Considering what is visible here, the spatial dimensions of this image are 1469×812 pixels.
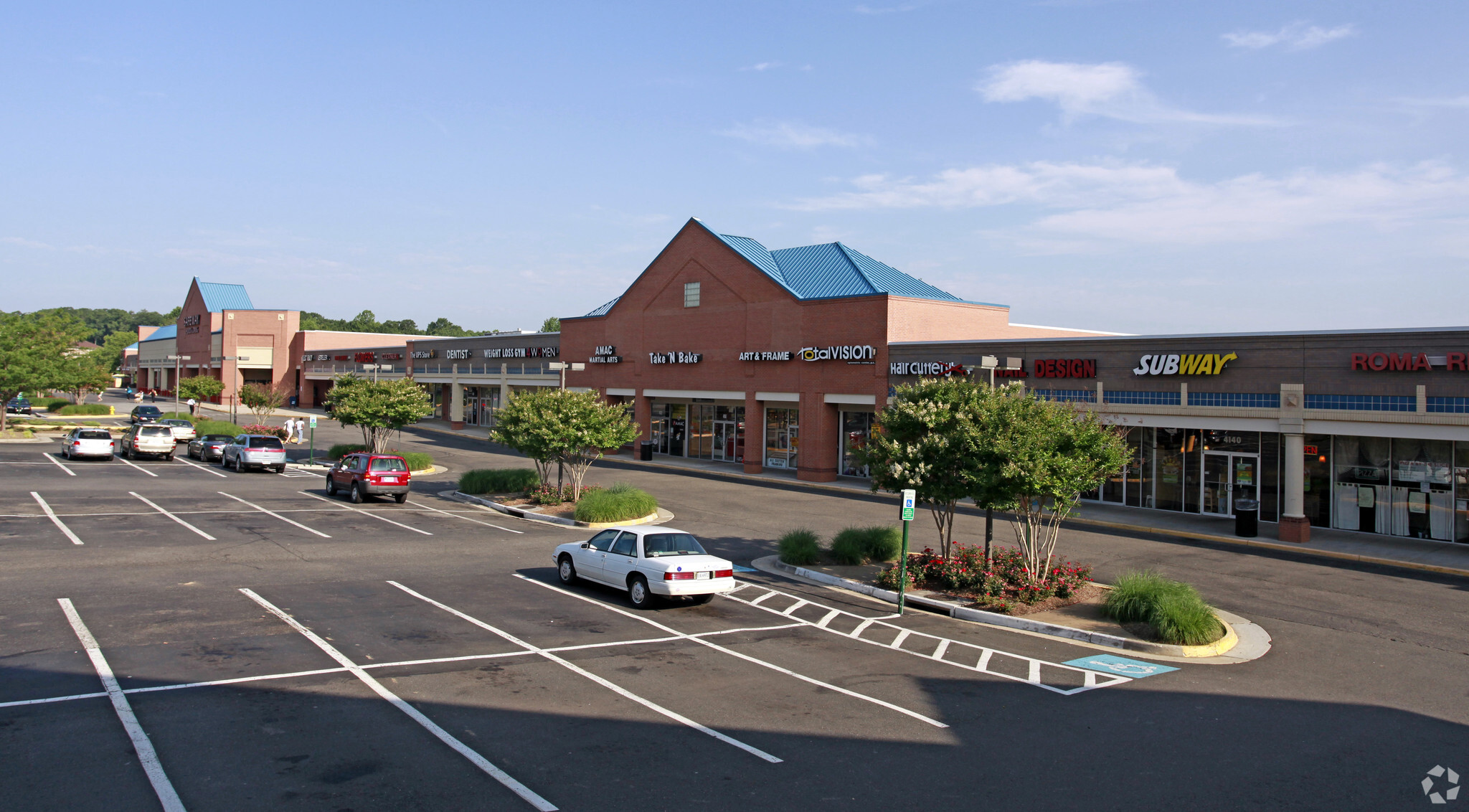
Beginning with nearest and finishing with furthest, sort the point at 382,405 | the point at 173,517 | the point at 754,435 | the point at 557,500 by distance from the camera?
the point at 173,517
the point at 557,500
the point at 382,405
the point at 754,435

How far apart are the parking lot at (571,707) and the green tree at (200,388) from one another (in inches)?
2961

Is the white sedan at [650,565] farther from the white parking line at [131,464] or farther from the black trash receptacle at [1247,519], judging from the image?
the white parking line at [131,464]

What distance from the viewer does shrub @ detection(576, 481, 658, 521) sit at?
27.3 m

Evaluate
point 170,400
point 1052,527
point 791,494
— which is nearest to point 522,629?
point 1052,527

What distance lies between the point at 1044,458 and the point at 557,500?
59.3 ft

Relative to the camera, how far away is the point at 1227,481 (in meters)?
29.2

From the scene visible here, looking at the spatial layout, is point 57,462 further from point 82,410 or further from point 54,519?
point 82,410

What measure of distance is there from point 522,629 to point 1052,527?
10806 mm

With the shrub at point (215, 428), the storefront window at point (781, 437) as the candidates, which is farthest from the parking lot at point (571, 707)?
the shrub at point (215, 428)

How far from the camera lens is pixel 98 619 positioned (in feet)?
46.0

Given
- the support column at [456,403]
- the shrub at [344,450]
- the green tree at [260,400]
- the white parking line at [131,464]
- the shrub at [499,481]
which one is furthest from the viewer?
the green tree at [260,400]

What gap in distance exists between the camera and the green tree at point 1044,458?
1706 centimetres

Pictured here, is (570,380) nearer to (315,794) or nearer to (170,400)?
(315,794)

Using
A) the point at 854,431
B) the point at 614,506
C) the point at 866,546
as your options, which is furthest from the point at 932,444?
the point at 854,431
